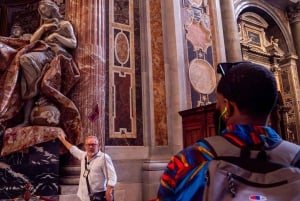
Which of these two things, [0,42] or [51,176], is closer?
[51,176]

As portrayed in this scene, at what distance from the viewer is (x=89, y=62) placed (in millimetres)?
4570

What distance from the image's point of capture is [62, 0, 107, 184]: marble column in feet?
14.2

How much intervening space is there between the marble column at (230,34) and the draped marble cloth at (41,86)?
13.1 feet

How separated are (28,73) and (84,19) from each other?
4.34 ft

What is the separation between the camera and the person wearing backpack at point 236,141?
0.71m

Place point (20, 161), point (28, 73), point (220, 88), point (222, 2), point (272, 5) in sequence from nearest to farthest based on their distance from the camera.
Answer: point (220, 88)
point (20, 161)
point (28, 73)
point (222, 2)
point (272, 5)

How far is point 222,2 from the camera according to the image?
746 cm

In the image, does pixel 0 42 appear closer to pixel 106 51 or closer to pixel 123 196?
pixel 106 51

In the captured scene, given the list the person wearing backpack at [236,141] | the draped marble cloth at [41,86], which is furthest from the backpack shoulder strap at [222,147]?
the draped marble cloth at [41,86]

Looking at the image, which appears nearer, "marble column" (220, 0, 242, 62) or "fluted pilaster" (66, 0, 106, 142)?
"fluted pilaster" (66, 0, 106, 142)

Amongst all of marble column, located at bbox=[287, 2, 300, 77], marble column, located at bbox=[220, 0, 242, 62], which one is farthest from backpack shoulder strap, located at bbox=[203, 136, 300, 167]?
marble column, located at bbox=[287, 2, 300, 77]

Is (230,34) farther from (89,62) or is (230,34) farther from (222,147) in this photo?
(222,147)

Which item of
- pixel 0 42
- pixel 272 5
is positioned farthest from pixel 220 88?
pixel 272 5

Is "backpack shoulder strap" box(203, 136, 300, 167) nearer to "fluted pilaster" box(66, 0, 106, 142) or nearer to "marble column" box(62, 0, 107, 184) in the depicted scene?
"marble column" box(62, 0, 107, 184)
